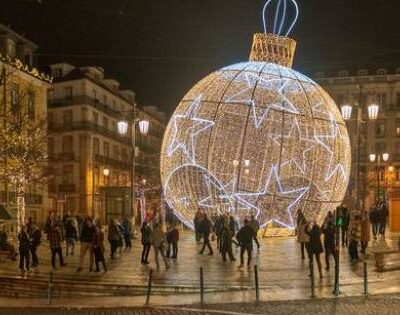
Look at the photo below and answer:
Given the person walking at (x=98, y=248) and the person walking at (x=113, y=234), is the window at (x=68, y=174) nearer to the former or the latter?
the person walking at (x=113, y=234)

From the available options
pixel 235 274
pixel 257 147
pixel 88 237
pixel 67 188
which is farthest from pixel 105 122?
pixel 235 274

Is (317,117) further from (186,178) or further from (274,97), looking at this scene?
(186,178)

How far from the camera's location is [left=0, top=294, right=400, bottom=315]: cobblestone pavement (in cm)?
1349

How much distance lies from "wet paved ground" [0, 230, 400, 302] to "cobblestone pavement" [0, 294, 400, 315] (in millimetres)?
1136

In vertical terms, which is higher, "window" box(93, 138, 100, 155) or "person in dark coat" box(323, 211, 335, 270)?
"window" box(93, 138, 100, 155)

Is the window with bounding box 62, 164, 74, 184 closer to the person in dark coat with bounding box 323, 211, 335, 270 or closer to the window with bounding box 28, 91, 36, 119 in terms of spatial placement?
the window with bounding box 28, 91, 36, 119

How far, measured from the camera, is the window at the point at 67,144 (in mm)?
60062

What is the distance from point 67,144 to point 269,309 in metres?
48.4

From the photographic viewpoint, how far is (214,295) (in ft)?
51.9

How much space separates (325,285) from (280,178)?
1083 cm

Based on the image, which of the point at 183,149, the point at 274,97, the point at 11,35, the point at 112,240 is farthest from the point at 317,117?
the point at 11,35

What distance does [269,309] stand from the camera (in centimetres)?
1386

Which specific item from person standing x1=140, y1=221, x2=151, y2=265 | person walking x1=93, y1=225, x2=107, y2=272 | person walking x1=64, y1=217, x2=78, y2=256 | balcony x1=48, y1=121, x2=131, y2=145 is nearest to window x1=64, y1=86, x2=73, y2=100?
balcony x1=48, y1=121, x2=131, y2=145

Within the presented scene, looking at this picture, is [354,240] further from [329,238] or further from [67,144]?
[67,144]
